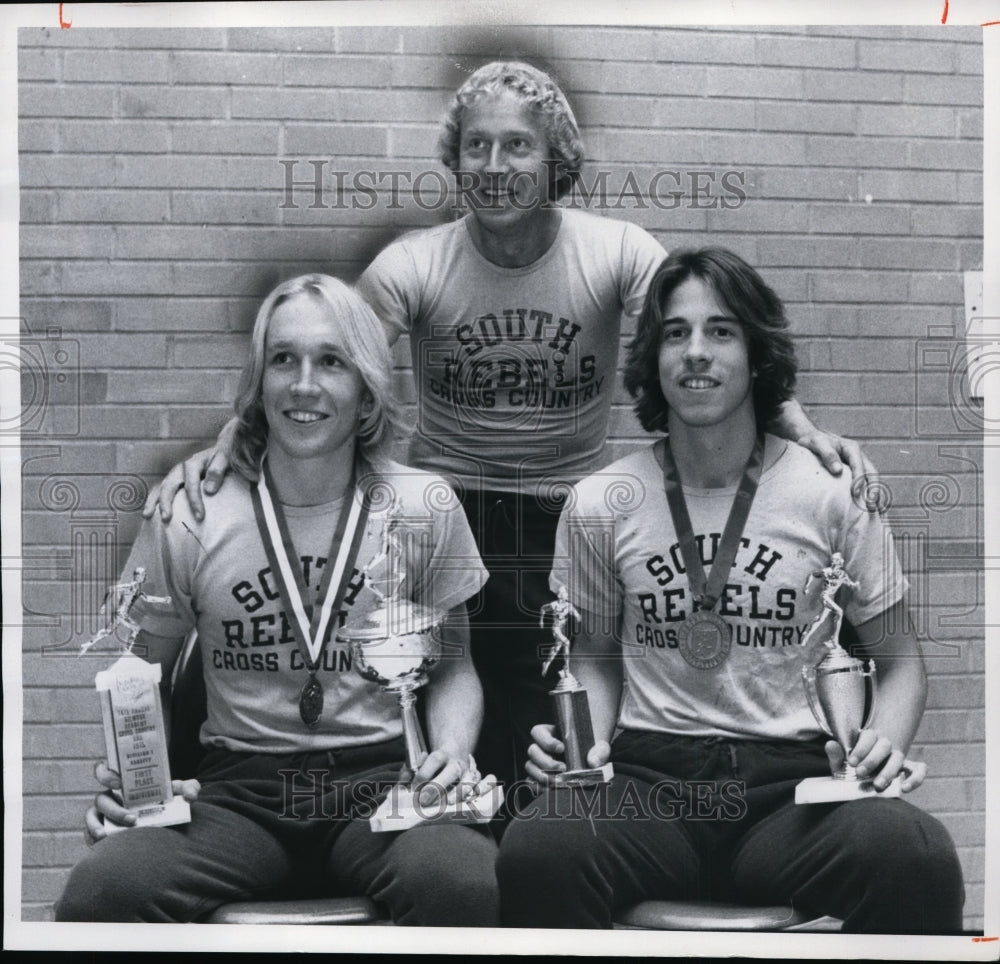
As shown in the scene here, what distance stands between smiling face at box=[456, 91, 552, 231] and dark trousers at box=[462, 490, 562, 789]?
0.93m

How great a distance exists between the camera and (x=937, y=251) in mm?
4145

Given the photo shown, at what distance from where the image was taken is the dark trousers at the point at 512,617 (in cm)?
411

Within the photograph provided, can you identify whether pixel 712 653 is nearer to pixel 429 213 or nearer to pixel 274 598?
pixel 274 598

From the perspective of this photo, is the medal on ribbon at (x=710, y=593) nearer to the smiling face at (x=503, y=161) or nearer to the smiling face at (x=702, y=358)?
the smiling face at (x=702, y=358)

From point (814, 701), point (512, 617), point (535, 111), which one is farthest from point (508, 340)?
point (814, 701)

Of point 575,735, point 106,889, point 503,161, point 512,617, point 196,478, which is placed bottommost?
point 106,889

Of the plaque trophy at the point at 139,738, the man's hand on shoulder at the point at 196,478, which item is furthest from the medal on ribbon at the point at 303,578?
the plaque trophy at the point at 139,738

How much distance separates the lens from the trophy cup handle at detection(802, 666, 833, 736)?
404 cm

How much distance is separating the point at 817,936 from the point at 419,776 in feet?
4.47

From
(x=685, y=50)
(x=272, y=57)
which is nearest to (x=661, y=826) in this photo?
(x=685, y=50)

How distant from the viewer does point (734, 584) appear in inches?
159

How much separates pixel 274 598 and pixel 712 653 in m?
1.41

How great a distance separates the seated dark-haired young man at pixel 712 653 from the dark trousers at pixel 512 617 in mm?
73

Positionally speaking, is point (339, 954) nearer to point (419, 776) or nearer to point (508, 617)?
point (419, 776)
